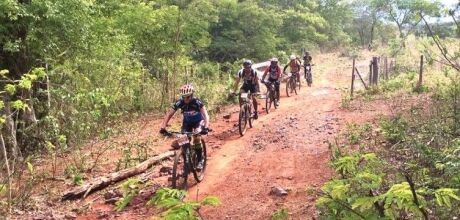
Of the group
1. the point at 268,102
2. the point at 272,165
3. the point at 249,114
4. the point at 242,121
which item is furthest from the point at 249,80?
the point at 272,165

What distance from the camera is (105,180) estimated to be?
811 cm

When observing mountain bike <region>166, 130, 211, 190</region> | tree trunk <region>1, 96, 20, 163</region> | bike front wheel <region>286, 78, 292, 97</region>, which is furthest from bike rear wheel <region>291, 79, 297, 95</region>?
tree trunk <region>1, 96, 20, 163</region>

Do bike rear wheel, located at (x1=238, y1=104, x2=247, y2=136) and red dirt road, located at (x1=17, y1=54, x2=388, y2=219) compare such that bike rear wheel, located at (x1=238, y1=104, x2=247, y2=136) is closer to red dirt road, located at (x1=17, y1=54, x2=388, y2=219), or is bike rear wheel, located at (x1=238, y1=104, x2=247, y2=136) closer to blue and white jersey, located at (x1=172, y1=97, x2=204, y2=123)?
red dirt road, located at (x1=17, y1=54, x2=388, y2=219)

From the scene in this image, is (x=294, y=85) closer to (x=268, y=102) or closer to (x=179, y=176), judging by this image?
(x=268, y=102)

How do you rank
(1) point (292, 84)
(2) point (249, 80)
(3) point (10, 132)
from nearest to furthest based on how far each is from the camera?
(3) point (10, 132) → (2) point (249, 80) → (1) point (292, 84)

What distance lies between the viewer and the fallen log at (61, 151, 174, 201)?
25.1 ft

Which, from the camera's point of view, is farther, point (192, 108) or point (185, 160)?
point (192, 108)

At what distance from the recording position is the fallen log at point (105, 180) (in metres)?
7.64

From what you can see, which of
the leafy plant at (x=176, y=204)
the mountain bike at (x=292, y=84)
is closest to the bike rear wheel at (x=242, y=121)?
the mountain bike at (x=292, y=84)

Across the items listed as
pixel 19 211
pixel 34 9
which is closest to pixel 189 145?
pixel 19 211

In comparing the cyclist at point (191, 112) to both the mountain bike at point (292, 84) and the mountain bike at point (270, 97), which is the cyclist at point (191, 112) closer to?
the mountain bike at point (270, 97)

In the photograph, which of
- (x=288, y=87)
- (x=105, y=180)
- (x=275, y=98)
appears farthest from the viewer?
(x=288, y=87)

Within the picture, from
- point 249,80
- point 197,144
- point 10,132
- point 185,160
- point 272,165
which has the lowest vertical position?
point 272,165

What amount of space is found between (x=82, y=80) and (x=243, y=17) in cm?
1803
